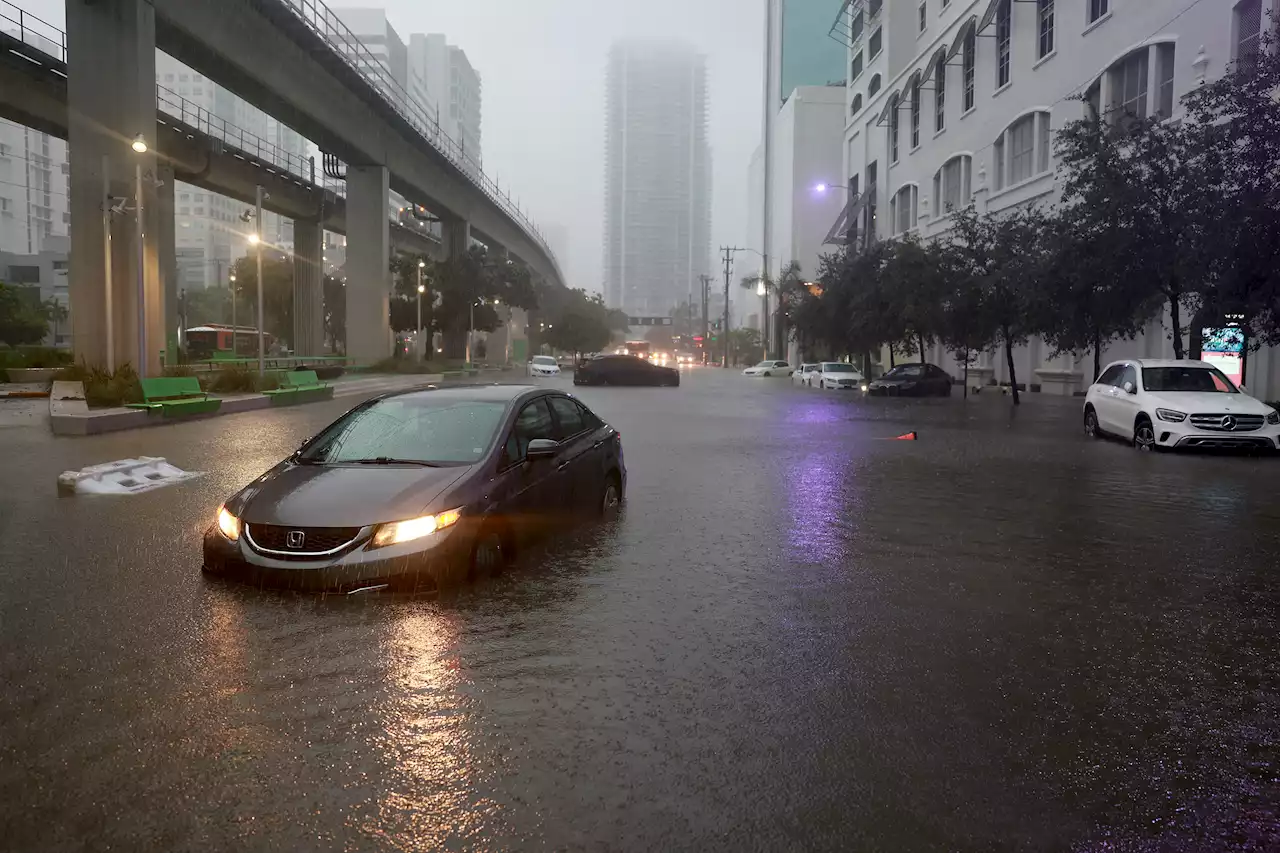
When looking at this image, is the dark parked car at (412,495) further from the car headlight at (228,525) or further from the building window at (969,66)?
the building window at (969,66)

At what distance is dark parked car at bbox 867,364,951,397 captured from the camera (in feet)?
133

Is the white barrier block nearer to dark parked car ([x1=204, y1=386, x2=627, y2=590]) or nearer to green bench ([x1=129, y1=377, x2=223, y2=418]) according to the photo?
dark parked car ([x1=204, y1=386, x2=627, y2=590])

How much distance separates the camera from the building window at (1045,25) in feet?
135

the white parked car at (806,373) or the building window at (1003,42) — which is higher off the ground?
the building window at (1003,42)

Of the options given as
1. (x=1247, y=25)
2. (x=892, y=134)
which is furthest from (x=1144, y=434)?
(x=892, y=134)

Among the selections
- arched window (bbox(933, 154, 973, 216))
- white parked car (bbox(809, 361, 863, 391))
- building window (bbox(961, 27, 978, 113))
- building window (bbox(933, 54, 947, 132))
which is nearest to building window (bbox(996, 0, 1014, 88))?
building window (bbox(961, 27, 978, 113))

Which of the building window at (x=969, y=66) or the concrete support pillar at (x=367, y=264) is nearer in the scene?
the concrete support pillar at (x=367, y=264)

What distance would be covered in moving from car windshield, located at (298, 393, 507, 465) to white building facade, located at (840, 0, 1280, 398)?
23219mm

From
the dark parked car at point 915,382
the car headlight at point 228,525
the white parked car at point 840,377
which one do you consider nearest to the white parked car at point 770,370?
the white parked car at point 840,377

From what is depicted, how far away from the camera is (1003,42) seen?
46125 mm

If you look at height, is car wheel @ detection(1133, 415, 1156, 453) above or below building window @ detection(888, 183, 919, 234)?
below

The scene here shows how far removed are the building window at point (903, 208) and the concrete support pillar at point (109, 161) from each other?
137 ft

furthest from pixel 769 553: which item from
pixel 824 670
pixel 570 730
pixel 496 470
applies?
pixel 570 730

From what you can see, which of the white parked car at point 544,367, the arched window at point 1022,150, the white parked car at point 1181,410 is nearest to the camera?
the white parked car at point 1181,410
